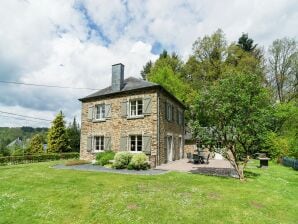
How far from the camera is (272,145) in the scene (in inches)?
919

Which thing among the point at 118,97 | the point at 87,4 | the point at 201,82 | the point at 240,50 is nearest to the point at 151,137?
the point at 118,97

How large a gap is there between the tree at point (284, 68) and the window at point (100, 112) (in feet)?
82.4

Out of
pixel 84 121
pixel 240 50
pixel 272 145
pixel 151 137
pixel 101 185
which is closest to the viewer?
pixel 101 185

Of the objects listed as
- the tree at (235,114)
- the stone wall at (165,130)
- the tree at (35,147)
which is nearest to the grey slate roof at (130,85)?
the stone wall at (165,130)

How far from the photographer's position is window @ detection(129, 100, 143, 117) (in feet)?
57.7

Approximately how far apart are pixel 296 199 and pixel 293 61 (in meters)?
26.9

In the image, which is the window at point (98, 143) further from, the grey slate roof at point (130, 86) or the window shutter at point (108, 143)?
the grey slate roof at point (130, 86)

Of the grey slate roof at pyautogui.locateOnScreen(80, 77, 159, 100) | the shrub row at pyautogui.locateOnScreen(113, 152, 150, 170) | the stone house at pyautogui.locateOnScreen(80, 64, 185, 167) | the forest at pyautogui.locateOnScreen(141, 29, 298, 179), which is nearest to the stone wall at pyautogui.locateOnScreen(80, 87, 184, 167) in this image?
the stone house at pyautogui.locateOnScreen(80, 64, 185, 167)

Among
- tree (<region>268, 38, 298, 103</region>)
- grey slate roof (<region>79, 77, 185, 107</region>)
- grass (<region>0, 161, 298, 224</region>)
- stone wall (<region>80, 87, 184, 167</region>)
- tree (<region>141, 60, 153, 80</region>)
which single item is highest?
tree (<region>141, 60, 153, 80</region>)

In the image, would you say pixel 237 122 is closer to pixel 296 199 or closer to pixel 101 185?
pixel 296 199

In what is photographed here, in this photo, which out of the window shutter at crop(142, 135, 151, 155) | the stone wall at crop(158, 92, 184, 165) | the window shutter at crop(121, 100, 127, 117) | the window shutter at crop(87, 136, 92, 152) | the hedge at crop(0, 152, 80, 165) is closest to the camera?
the window shutter at crop(142, 135, 151, 155)

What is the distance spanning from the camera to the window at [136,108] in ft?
57.7

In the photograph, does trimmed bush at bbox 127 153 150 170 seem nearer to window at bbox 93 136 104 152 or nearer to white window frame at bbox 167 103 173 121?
white window frame at bbox 167 103 173 121

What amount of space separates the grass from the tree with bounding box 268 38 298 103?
79.2 ft
